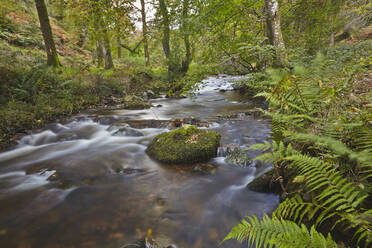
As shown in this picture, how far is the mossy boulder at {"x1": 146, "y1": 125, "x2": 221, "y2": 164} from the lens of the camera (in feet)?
14.0

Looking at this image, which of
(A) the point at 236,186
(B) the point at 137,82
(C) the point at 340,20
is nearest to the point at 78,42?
(B) the point at 137,82

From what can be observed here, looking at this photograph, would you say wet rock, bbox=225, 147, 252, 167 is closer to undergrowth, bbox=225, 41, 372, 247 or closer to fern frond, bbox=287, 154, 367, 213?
undergrowth, bbox=225, 41, 372, 247

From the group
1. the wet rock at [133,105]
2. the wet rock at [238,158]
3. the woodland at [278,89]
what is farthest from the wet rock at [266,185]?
the wet rock at [133,105]

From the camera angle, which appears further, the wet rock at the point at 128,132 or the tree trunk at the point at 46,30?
the tree trunk at the point at 46,30

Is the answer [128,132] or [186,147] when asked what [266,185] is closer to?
→ [186,147]

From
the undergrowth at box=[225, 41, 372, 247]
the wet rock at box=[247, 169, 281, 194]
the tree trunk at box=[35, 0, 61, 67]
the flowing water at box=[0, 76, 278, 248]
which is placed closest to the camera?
the undergrowth at box=[225, 41, 372, 247]

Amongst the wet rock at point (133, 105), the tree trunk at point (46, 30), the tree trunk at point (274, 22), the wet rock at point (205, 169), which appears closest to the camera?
the wet rock at point (205, 169)

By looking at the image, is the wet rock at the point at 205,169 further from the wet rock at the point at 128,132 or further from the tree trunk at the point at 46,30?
the tree trunk at the point at 46,30

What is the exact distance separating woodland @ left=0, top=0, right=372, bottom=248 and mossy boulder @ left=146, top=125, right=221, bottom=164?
1112 millimetres

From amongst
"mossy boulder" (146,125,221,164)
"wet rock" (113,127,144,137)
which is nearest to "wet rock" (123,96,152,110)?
"wet rock" (113,127,144,137)

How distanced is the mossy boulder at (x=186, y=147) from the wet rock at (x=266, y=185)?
1.20m

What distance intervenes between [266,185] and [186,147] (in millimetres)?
1703

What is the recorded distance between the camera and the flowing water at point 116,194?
266cm

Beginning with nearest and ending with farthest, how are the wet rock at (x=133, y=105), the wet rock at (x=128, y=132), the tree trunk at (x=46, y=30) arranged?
the wet rock at (x=128, y=132) → the tree trunk at (x=46, y=30) → the wet rock at (x=133, y=105)
